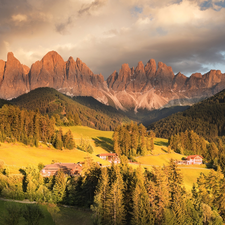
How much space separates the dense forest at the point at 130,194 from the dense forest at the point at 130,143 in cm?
5110

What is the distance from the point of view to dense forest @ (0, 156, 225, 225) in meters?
41.6

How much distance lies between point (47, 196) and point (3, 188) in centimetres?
972

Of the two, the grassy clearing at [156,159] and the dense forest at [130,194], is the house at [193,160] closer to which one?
the grassy clearing at [156,159]

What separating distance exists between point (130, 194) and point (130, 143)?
65063mm

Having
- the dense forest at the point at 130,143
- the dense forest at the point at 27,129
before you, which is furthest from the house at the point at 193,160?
the dense forest at the point at 27,129

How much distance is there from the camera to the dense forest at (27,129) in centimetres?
8775

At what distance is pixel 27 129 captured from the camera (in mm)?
92438

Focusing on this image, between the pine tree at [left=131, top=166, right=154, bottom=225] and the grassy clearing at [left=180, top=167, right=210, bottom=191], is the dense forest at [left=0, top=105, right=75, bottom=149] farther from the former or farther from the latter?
the pine tree at [left=131, top=166, right=154, bottom=225]

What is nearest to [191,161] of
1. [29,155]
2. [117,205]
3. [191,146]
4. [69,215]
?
[191,146]

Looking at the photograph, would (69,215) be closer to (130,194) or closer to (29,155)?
(130,194)

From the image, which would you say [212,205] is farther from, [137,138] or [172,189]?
[137,138]

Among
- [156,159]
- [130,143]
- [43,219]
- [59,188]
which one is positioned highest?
→ [130,143]

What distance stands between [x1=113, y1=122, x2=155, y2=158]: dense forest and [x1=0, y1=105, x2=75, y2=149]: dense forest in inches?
1004

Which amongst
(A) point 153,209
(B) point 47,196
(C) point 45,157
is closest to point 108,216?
(A) point 153,209
